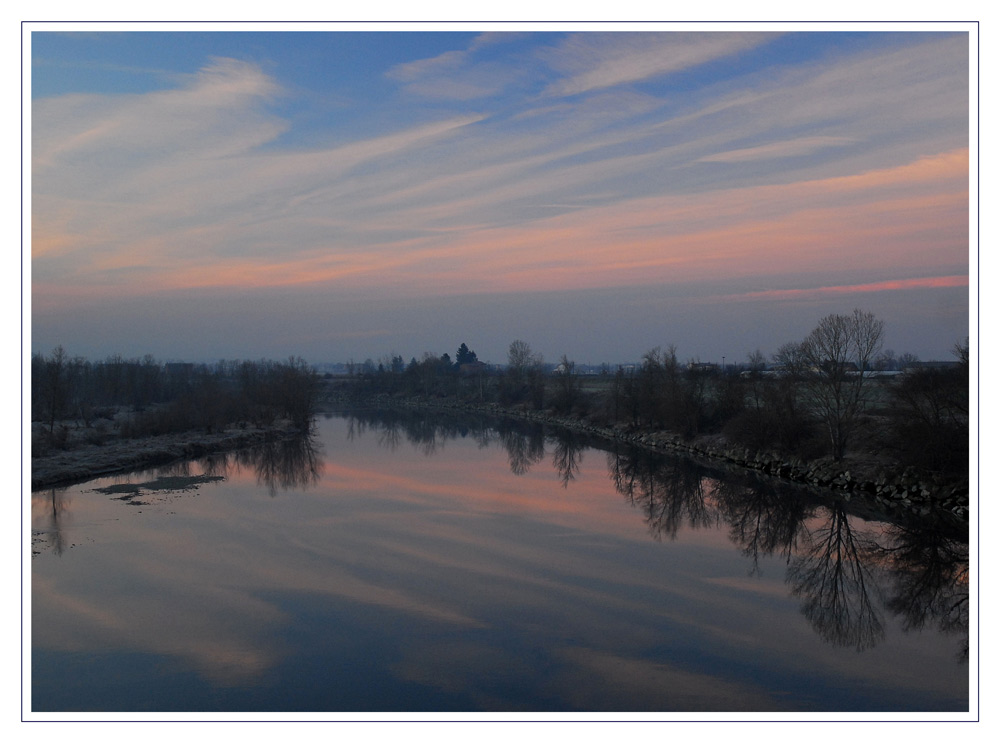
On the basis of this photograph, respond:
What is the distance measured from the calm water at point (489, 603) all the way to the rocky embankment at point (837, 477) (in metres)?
1.49

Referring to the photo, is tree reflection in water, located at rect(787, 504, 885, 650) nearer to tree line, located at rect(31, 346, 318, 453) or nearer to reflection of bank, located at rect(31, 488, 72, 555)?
reflection of bank, located at rect(31, 488, 72, 555)

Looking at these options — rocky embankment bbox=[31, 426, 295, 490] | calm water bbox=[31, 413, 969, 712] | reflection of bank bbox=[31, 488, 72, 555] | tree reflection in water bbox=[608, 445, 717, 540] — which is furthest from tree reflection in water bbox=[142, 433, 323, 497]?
tree reflection in water bbox=[608, 445, 717, 540]

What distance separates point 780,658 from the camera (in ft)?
27.1

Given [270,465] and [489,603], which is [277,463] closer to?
[270,465]

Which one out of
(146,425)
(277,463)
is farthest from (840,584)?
(146,425)

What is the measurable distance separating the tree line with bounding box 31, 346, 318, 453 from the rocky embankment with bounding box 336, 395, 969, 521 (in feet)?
66.7

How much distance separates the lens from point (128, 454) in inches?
1014

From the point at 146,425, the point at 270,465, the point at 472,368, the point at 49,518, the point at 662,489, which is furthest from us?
the point at 472,368

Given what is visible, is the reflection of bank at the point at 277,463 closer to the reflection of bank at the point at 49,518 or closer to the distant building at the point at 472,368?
the reflection of bank at the point at 49,518

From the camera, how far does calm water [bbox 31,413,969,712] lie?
24.1 feet

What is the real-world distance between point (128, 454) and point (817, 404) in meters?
23.9

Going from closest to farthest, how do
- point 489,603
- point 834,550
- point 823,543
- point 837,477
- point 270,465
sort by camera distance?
point 489,603
point 834,550
point 823,543
point 837,477
point 270,465
